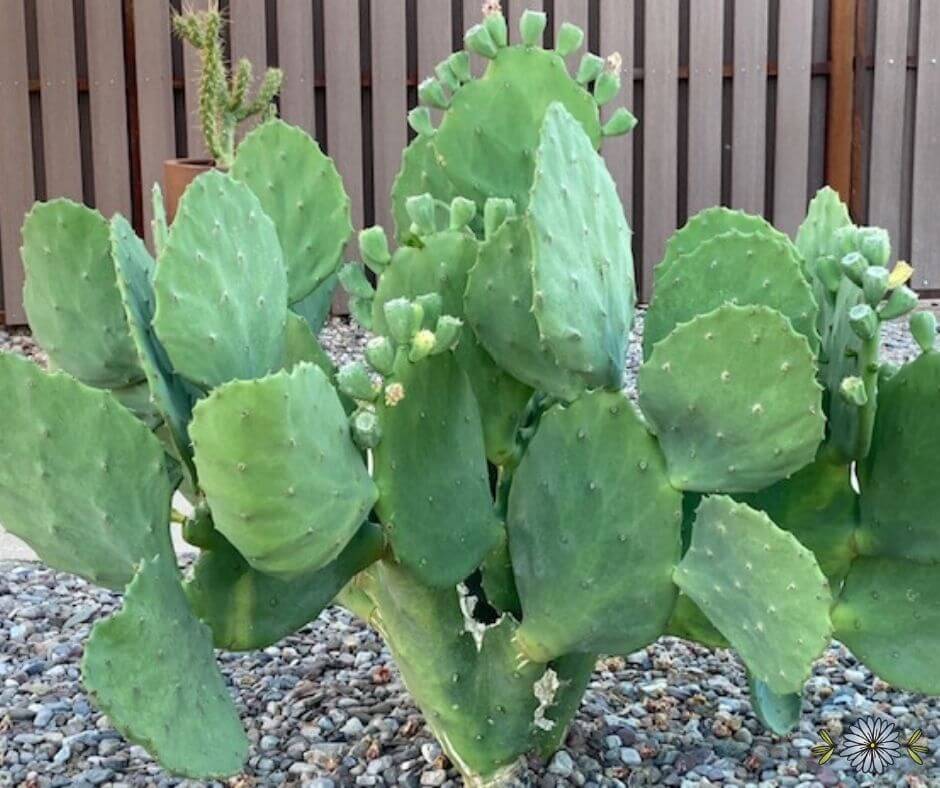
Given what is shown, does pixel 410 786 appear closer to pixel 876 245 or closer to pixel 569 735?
pixel 569 735

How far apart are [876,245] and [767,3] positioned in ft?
17.5

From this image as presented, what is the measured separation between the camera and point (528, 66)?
7.27 feet

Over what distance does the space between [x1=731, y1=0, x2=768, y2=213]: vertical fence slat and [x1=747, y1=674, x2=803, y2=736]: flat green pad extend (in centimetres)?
479

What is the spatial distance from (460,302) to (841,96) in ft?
17.2

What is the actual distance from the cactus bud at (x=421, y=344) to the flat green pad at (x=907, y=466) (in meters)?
0.66

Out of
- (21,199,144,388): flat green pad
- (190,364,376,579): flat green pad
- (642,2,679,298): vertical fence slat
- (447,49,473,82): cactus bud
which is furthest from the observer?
(642,2,679,298): vertical fence slat

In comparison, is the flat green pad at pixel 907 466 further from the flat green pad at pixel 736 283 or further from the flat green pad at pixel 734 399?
the flat green pad at pixel 734 399

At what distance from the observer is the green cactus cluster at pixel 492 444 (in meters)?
1.66

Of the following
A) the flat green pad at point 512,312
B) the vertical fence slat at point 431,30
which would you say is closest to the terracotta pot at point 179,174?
the vertical fence slat at point 431,30

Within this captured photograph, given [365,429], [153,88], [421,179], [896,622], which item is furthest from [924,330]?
[153,88]

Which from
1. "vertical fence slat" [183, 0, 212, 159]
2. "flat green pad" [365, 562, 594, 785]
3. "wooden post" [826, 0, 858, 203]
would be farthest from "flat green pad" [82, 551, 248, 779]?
"wooden post" [826, 0, 858, 203]

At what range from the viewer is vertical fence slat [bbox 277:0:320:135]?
262 inches

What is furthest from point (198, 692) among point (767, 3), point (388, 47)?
point (767, 3)

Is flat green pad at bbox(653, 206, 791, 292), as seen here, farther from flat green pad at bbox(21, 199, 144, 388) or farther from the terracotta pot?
the terracotta pot
